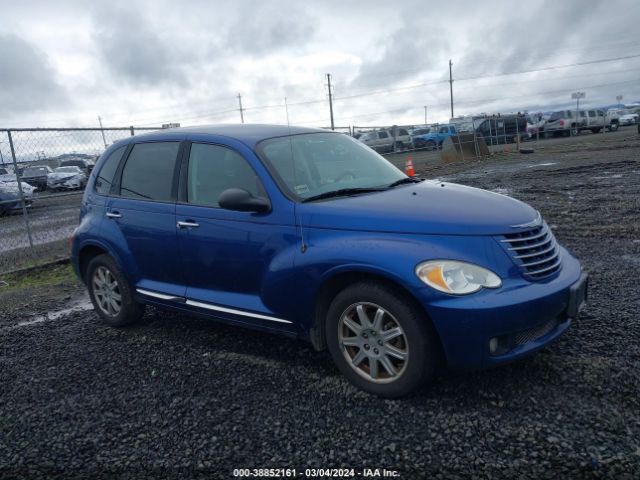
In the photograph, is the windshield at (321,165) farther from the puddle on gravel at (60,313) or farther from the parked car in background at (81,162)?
the parked car in background at (81,162)

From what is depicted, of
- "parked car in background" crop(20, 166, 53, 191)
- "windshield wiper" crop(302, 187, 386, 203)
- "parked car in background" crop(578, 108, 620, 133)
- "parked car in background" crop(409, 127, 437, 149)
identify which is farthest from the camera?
"parked car in background" crop(578, 108, 620, 133)

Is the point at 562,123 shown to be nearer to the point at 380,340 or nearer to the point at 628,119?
the point at 628,119

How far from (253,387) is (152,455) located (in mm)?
880

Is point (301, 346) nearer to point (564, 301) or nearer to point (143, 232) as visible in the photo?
point (143, 232)

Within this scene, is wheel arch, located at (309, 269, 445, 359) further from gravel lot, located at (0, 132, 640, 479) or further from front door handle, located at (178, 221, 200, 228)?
front door handle, located at (178, 221, 200, 228)

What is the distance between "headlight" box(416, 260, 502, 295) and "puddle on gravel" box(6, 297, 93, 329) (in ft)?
14.1

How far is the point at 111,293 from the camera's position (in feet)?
17.3

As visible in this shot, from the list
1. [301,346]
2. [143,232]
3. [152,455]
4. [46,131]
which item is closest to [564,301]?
[301,346]

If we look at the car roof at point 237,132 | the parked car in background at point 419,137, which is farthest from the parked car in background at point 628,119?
the car roof at point 237,132


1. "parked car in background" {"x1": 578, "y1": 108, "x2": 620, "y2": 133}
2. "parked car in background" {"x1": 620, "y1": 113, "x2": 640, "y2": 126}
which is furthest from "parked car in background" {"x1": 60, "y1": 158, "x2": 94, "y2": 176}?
"parked car in background" {"x1": 620, "y1": 113, "x2": 640, "y2": 126}

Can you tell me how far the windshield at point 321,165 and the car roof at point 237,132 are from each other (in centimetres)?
9

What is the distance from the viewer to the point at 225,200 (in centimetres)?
384

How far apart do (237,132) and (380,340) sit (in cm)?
210

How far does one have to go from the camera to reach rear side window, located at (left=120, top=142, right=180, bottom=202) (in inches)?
184
